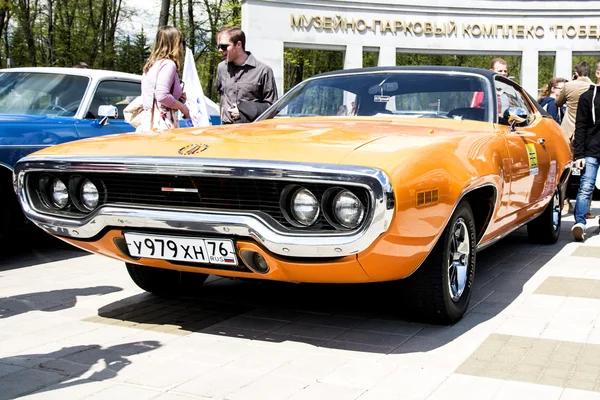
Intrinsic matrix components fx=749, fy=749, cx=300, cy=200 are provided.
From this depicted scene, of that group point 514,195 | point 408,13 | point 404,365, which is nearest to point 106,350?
point 404,365

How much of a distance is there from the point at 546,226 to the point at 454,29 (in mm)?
21135

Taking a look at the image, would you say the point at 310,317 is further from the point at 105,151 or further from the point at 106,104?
the point at 106,104

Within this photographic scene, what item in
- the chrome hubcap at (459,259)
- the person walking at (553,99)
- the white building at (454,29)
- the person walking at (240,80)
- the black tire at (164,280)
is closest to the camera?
the chrome hubcap at (459,259)

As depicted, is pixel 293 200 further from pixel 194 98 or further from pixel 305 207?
pixel 194 98

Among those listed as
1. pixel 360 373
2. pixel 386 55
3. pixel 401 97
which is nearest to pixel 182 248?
pixel 360 373

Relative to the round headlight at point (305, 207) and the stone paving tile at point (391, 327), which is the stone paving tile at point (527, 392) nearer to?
the stone paving tile at point (391, 327)

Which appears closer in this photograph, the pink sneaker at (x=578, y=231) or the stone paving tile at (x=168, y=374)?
the stone paving tile at (x=168, y=374)

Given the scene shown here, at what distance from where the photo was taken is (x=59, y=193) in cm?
421

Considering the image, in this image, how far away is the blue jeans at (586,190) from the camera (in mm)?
7484

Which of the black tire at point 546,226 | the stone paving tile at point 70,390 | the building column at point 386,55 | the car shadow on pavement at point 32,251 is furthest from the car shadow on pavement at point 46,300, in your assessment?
the building column at point 386,55

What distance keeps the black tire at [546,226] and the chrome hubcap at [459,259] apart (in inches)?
118

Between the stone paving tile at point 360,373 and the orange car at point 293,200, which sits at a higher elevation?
the orange car at point 293,200

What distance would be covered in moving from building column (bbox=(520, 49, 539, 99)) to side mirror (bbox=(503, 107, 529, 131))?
2275 cm

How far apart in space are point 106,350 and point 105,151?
41.2 inches
